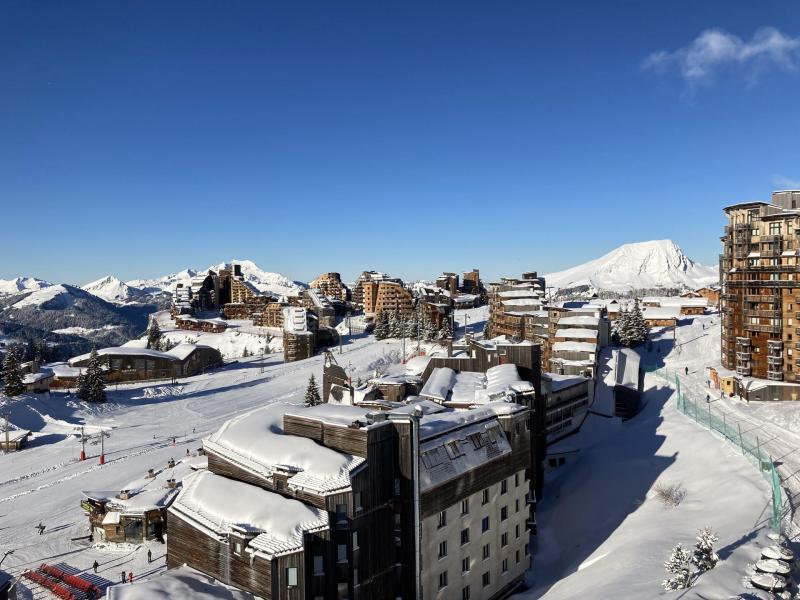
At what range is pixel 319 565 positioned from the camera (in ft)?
65.1

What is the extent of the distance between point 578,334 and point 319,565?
5541 centimetres

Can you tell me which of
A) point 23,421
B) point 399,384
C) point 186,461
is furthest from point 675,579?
point 23,421

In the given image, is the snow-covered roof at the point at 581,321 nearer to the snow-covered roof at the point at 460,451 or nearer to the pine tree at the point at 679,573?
the snow-covered roof at the point at 460,451

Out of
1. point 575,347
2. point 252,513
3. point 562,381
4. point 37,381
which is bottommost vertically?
point 37,381

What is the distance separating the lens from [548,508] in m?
40.2

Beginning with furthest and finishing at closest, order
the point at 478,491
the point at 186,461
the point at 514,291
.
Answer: the point at 514,291 < the point at 186,461 < the point at 478,491

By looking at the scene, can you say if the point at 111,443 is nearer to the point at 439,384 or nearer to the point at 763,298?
the point at 439,384

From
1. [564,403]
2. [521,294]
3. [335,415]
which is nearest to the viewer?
[335,415]

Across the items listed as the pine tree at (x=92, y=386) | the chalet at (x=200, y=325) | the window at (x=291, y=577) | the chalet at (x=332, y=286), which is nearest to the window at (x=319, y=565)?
the window at (x=291, y=577)

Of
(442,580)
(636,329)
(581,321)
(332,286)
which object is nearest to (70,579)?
(442,580)

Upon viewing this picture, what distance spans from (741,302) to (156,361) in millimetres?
84387

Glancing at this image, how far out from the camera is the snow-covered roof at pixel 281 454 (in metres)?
20.8

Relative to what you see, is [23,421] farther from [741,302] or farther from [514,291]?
[741,302]

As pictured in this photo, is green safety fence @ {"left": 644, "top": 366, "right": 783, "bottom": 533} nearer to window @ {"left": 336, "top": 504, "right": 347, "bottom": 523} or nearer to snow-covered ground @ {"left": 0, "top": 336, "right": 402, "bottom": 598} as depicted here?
window @ {"left": 336, "top": 504, "right": 347, "bottom": 523}
